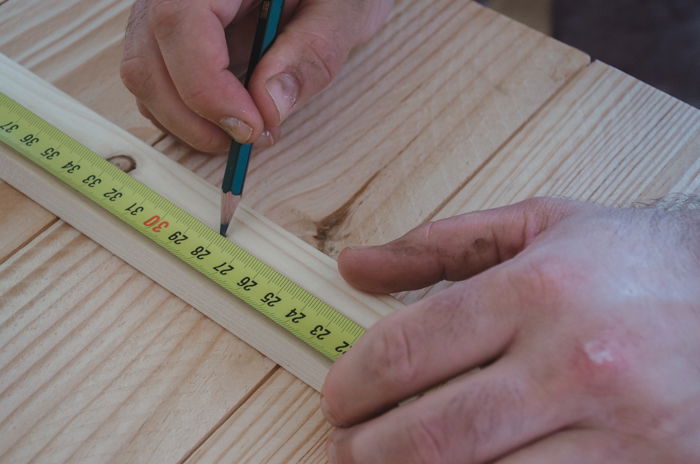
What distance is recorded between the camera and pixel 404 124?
4.28 ft

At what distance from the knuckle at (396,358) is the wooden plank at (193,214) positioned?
21 centimetres

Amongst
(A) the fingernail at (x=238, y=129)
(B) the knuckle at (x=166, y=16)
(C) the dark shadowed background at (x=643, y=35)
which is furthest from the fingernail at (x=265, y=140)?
(C) the dark shadowed background at (x=643, y=35)

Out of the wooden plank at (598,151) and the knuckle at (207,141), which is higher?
the wooden plank at (598,151)

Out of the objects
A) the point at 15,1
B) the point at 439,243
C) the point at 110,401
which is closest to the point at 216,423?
the point at 110,401

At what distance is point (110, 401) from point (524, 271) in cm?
56

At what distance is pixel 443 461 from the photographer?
744 mm

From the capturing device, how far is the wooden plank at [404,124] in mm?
1195

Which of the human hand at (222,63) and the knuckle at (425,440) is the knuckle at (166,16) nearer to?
the human hand at (222,63)

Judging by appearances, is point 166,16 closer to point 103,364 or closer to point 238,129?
point 238,129

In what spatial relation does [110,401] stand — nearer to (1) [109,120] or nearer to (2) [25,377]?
(2) [25,377]

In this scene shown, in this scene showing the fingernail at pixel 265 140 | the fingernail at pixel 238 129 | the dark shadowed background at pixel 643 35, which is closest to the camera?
the fingernail at pixel 238 129

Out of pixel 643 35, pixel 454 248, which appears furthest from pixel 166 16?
pixel 643 35

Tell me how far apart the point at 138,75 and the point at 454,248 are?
609mm

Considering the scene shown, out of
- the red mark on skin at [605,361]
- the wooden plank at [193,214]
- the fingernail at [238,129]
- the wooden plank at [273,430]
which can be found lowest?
the wooden plank at [273,430]
